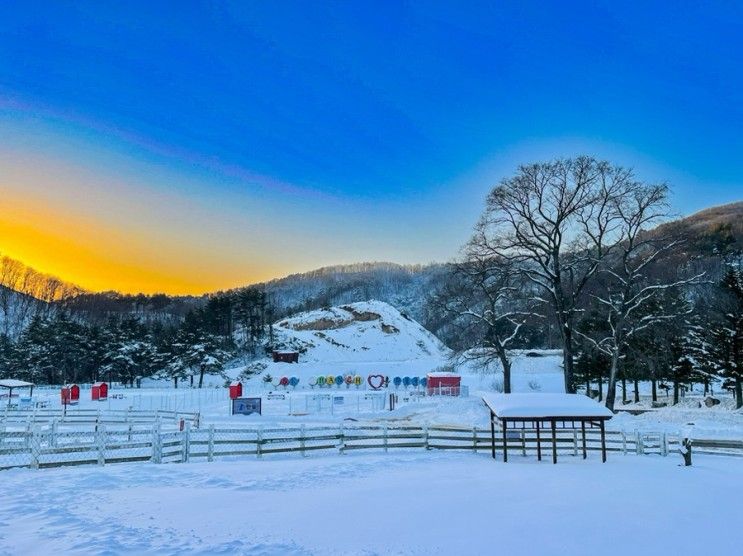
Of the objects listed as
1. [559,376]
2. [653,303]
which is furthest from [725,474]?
[559,376]

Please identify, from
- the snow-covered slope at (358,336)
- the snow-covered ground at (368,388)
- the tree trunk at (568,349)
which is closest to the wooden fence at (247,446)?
the snow-covered ground at (368,388)

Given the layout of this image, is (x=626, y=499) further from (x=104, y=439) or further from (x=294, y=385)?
(x=294, y=385)

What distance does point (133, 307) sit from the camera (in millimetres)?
190500

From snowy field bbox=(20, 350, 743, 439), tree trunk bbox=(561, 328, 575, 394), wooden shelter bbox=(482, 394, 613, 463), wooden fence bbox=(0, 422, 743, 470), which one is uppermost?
tree trunk bbox=(561, 328, 575, 394)

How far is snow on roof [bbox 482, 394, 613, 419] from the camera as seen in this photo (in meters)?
20.0

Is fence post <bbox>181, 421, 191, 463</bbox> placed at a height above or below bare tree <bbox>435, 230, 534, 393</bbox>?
below

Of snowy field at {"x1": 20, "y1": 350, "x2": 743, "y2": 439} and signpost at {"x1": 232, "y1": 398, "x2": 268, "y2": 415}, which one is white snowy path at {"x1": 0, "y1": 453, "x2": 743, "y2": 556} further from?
signpost at {"x1": 232, "y1": 398, "x2": 268, "y2": 415}

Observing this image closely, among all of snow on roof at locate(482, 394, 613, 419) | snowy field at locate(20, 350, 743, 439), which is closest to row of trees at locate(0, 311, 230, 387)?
snowy field at locate(20, 350, 743, 439)

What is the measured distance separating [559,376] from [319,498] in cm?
6099

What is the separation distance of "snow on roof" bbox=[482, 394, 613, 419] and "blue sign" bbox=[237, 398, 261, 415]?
2162 centimetres

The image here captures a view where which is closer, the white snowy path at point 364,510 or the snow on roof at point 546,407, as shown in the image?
the white snowy path at point 364,510

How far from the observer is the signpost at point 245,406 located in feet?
127

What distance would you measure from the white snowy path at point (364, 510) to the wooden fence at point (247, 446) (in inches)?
47.3

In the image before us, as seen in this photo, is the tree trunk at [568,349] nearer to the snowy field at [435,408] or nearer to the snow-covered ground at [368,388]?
the snowy field at [435,408]
